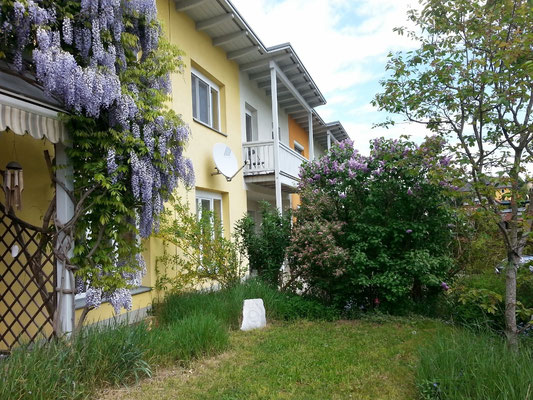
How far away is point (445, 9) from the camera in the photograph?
440 cm

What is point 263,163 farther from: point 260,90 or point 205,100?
point 260,90

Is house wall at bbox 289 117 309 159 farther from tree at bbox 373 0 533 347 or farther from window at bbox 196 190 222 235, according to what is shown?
tree at bbox 373 0 533 347

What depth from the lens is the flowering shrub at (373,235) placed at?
6844 millimetres

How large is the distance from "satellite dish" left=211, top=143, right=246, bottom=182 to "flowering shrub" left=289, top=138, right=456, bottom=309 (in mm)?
2245

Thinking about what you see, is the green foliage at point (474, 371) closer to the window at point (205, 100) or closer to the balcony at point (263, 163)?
the window at point (205, 100)

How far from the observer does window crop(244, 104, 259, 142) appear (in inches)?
495

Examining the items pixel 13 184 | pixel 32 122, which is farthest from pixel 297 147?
pixel 32 122

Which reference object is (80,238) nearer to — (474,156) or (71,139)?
(71,139)

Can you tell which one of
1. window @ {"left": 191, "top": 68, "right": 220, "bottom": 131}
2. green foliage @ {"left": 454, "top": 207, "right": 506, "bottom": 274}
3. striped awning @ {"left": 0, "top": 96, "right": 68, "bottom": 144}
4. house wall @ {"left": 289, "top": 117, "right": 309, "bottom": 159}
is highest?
house wall @ {"left": 289, "top": 117, "right": 309, "bottom": 159}

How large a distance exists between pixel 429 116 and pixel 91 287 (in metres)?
4.59

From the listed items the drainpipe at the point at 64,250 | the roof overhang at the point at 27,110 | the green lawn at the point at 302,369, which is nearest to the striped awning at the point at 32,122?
the roof overhang at the point at 27,110

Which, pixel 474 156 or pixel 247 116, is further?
pixel 247 116

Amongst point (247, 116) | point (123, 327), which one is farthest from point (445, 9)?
point (247, 116)

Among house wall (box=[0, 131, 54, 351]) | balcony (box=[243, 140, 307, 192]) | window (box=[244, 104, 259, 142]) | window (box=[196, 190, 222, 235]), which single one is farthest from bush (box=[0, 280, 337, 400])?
window (box=[244, 104, 259, 142])
